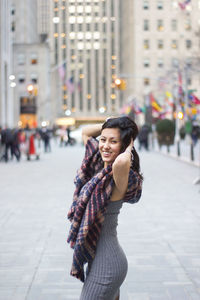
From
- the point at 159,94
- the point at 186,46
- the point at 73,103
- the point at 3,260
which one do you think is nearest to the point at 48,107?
the point at 159,94

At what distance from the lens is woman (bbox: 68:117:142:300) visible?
3014mm

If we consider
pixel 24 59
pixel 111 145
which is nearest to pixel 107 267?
pixel 111 145

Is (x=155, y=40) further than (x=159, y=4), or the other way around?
(x=155, y=40)

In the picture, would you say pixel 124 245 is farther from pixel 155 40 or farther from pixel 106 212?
pixel 155 40

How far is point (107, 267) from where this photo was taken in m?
3.03

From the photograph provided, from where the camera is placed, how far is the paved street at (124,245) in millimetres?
5176

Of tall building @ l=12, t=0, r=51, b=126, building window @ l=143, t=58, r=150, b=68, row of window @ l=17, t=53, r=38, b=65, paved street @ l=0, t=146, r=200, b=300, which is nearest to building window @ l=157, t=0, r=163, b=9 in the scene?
building window @ l=143, t=58, r=150, b=68

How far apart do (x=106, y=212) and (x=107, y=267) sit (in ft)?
1.08

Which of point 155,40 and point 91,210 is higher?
point 155,40

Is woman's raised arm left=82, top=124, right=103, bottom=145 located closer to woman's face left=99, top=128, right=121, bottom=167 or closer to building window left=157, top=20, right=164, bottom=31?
woman's face left=99, top=128, right=121, bottom=167

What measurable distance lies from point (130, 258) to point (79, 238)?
3.37 meters

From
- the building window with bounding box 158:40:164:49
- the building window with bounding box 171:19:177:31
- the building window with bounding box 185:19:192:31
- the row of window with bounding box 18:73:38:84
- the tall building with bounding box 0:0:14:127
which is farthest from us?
the building window with bounding box 158:40:164:49

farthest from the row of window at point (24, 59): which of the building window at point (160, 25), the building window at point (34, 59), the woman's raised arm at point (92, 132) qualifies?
the woman's raised arm at point (92, 132)

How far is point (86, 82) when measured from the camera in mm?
137125
